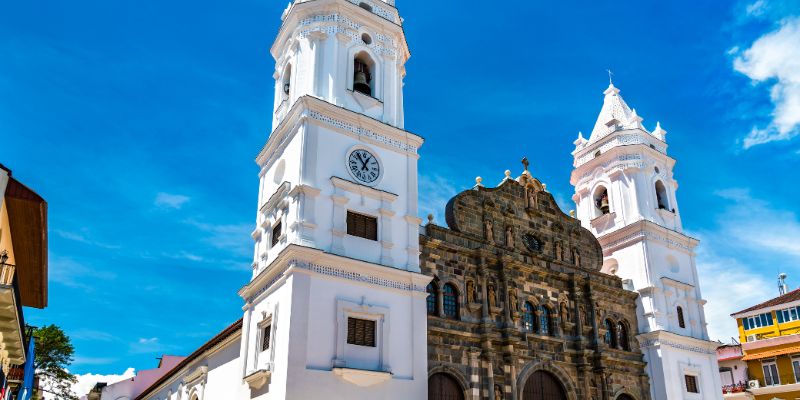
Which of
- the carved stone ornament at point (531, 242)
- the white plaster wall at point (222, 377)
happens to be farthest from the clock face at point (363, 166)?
the carved stone ornament at point (531, 242)

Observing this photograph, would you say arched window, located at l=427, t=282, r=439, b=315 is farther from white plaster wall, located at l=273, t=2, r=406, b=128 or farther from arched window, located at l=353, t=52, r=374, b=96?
arched window, located at l=353, t=52, r=374, b=96

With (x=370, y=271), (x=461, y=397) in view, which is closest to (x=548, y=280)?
(x=461, y=397)

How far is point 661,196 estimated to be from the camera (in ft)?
106

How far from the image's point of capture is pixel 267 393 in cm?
1839

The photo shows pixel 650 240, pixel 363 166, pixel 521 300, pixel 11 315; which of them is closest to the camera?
pixel 11 315

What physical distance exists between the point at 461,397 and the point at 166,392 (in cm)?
1927

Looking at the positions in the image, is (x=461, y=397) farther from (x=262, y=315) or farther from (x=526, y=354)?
(x=262, y=315)

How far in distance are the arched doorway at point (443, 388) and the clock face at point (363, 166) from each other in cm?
667

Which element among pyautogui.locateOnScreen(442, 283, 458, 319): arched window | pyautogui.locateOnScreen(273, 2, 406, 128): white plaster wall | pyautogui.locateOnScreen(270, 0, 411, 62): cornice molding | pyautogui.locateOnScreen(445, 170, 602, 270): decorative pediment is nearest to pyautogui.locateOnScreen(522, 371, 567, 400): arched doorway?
pyautogui.locateOnScreen(442, 283, 458, 319): arched window

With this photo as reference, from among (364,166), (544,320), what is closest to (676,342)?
(544,320)

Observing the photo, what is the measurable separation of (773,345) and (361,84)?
28.2 meters

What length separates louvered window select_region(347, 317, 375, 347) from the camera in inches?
758

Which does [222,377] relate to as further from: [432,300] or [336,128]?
[336,128]

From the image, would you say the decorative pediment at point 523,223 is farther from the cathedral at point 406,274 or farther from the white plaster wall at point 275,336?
the white plaster wall at point 275,336
